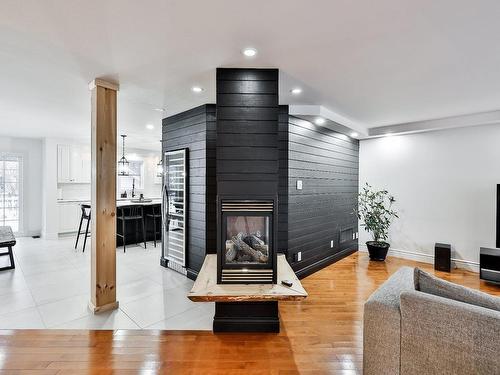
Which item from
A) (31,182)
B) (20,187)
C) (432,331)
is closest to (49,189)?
(31,182)

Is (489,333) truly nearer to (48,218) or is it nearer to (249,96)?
(249,96)

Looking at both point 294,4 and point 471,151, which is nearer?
point 294,4

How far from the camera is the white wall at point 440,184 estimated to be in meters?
4.41

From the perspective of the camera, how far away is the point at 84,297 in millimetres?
3371

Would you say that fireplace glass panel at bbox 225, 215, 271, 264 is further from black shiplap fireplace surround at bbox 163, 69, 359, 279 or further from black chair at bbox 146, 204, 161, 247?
black chair at bbox 146, 204, 161, 247

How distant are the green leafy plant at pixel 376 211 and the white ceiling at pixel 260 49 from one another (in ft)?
6.75

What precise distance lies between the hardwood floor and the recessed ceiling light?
2529 millimetres

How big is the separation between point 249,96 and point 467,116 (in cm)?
387

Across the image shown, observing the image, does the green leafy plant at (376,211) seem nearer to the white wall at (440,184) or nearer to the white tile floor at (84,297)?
the white wall at (440,184)

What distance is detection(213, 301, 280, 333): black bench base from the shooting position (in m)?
2.61

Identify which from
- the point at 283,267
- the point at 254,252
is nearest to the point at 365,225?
the point at 283,267

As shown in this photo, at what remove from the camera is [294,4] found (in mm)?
1728

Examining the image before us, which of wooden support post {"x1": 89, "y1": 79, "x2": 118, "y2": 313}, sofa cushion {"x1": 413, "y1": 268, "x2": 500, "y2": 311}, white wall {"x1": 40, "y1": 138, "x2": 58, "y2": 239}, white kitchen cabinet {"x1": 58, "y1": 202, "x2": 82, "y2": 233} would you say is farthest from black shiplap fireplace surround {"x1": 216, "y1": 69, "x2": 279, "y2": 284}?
white kitchen cabinet {"x1": 58, "y1": 202, "x2": 82, "y2": 233}

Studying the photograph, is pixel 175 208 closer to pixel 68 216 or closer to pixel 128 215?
pixel 128 215
